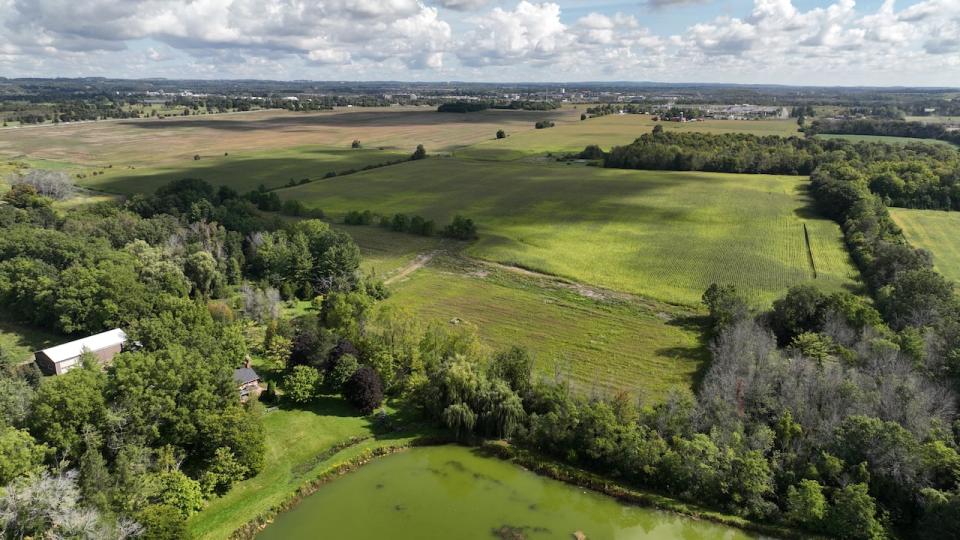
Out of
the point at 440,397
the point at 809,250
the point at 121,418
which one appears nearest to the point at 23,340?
the point at 121,418

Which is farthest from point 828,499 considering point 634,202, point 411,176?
point 411,176

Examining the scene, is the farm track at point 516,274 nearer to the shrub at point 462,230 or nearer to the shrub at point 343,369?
the shrub at point 462,230

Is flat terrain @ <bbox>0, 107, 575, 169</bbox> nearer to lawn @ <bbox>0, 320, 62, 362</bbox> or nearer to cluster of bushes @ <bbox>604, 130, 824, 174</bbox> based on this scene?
cluster of bushes @ <bbox>604, 130, 824, 174</bbox>

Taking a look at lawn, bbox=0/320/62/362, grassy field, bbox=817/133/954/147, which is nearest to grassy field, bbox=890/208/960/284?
grassy field, bbox=817/133/954/147

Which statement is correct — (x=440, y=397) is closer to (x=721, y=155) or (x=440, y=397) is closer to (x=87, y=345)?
(x=87, y=345)

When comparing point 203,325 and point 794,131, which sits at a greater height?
point 794,131

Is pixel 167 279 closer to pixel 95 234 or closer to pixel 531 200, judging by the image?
pixel 95 234
